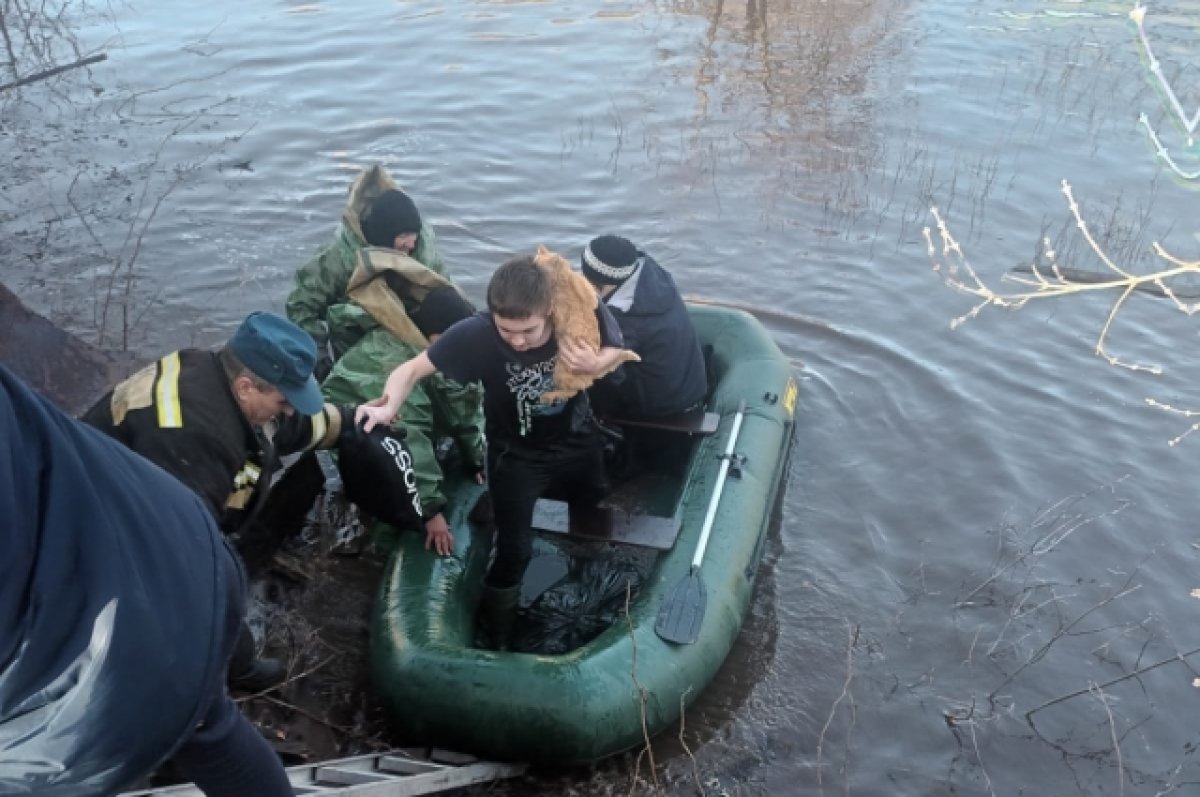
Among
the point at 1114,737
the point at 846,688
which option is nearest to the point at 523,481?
the point at 846,688

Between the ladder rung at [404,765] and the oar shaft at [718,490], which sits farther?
the oar shaft at [718,490]

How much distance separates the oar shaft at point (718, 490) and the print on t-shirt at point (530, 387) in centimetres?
92

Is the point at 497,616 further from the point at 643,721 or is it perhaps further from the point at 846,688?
the point at 846,688

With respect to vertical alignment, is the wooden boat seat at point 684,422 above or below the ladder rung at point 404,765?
above

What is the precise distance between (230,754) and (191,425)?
1.19m

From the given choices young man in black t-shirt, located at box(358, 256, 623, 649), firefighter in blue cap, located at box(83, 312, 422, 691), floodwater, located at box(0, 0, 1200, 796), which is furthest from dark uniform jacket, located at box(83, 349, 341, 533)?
floodwater, located at box(0, 0, 1200, 796)

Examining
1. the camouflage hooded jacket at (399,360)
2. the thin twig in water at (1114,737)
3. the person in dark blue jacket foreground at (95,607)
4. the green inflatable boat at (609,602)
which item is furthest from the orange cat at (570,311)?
the thin twig in water at (1114,737)

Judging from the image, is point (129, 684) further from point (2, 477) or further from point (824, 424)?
point (824, 424)

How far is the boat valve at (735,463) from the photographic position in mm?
4992

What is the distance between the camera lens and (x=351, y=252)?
5301 mm

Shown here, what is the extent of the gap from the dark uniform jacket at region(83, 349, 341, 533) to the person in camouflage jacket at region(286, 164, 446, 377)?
170 cm

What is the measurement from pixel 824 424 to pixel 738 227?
2597 millimetres

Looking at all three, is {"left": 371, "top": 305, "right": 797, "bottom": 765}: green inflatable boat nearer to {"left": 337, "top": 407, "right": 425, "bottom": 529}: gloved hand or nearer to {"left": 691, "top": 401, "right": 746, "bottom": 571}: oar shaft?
{"left": 691, "top": 401, "right": 746, "bottom": 571}: oar shaft

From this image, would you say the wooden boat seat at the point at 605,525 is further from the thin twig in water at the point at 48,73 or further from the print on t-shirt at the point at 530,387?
the thin twig in water at the point at 48,73
